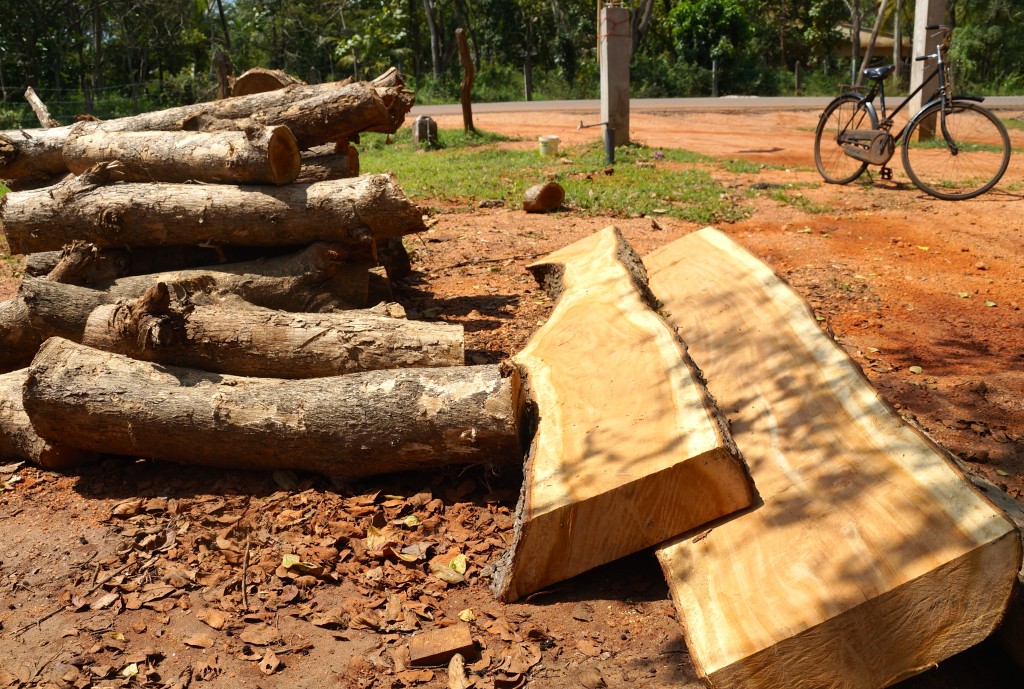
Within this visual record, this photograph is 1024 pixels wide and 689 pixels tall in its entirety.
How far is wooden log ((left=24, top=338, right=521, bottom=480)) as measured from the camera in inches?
133

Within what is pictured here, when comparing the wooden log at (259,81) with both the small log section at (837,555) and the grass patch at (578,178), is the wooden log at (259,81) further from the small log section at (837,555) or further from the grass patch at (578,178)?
the small log section at (837,555)

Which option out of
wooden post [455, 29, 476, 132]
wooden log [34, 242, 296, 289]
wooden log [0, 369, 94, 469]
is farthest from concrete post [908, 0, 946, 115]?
wooden log [0, 369, 94, 469]

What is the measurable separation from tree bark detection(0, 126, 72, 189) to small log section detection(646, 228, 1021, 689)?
15.7 feet

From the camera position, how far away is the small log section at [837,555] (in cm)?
217

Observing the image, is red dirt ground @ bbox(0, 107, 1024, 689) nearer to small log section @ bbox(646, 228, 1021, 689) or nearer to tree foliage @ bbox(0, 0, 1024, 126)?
small log section @ bbox(646, 228, 1021, 689)

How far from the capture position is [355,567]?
3.13m

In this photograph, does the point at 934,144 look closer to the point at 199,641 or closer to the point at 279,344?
the point at 279,344

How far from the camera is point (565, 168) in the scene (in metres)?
10.3

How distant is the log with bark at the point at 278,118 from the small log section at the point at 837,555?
3.18 m

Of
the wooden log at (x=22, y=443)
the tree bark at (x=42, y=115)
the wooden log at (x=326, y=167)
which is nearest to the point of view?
the wooden log at (x=22, y=443)

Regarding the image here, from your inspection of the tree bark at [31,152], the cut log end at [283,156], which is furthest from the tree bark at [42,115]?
the cut log end at [283,156]

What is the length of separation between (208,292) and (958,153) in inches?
323

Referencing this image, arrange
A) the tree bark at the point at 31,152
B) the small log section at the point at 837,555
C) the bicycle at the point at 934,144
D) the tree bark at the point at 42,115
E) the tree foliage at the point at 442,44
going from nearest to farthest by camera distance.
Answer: the small log section at the point at 837,555 → the tree bark at the point at 31,152 → the tree bark at the point at 42,115 → the bicycle at the point at 934,144 → the tree foliage at the point at 442,44

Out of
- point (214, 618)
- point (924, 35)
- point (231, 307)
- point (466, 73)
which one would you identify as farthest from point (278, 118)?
point (466, 73)
